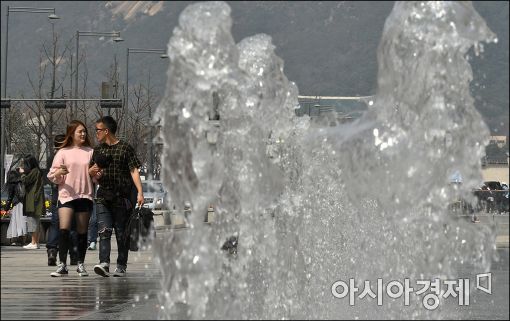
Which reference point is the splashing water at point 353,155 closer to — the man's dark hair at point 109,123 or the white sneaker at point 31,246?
the man's dark hair at point 109,123

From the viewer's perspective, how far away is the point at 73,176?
14984 millimetres

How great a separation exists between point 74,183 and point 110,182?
1.54 feet

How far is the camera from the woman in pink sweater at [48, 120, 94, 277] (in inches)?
588

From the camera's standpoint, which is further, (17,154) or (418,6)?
(17,154)

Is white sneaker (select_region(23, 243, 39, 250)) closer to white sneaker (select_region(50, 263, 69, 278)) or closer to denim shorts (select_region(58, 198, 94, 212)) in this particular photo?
white sneaker (select_region(50, 263, 69, 278))

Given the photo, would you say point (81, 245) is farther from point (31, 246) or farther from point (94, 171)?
point (31, 246)

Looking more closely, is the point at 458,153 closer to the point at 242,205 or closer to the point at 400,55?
the point at 400,55

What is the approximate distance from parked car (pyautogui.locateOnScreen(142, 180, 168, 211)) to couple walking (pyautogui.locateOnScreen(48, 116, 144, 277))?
43932mm

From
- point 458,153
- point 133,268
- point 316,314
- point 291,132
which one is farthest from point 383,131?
point 133,268

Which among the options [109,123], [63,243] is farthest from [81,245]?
[109,123]

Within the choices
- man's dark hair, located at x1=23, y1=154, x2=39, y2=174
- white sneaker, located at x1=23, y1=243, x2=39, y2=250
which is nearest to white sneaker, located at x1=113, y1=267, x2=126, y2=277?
man's dark hair, located at x1=23, y1=154, x2=39, y2=174

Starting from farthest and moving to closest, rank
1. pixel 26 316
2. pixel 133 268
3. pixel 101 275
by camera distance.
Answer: pixel 133 268 → pixel 101 275 → pixel 26 316

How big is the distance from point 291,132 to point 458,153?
650 cm

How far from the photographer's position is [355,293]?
11578 millimetres
